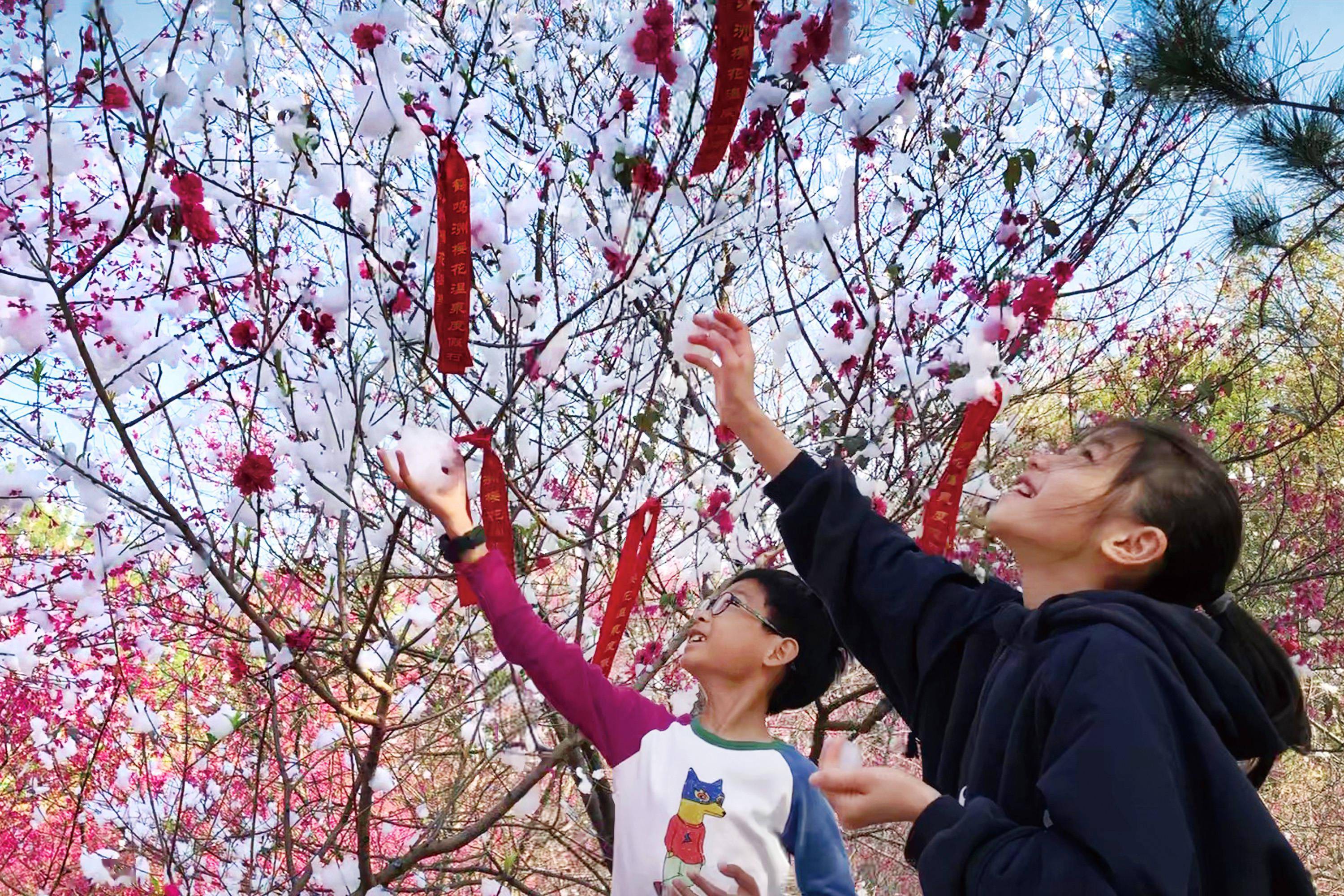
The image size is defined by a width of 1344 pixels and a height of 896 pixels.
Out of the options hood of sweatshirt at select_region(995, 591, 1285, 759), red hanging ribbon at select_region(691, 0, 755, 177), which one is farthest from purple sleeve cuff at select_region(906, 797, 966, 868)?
red hanging ribbon at select_region(691, 0, 755, 177)

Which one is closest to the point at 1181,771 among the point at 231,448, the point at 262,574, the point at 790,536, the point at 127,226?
the point at 790,536

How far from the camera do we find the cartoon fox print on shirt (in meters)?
1.66

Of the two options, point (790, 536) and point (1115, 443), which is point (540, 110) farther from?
point (1115, 443)

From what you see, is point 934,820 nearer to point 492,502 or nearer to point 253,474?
point 492,502

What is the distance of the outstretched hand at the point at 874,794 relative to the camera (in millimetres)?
1013

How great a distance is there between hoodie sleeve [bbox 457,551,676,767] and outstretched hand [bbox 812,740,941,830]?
76 centimetres

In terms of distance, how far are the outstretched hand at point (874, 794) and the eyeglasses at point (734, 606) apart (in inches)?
36.7

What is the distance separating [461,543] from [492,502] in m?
0.37

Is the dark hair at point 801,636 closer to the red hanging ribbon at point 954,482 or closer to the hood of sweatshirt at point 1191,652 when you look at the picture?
the red hanging ribbon at point 954,482

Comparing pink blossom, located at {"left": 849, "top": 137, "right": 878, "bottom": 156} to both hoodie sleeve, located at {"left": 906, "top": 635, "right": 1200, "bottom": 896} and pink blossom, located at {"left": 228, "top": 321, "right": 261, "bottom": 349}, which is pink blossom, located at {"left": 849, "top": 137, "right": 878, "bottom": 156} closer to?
pink blossom, located at {"left": 228, "top": 321, "right": 261, "bottom": 349}

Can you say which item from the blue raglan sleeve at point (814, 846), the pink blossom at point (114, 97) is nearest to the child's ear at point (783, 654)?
the blue raglan sleeve at point (814, 846)

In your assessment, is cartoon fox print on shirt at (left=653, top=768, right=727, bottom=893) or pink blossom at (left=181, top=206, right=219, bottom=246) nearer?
cartoon fox print on shirt at (left=653, top=768, right=727, bottom=893)

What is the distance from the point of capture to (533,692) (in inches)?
116

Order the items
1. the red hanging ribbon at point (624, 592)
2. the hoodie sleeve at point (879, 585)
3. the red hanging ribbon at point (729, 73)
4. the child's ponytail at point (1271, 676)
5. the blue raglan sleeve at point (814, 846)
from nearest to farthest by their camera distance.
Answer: the child's ponytail at point (1271, 676) < the hoodie sleeve at point (879, 585) < the blue raglan sleeve at point (814, 846) < the red hanging ribbon at point (729, 73) < the red hanging ribbon at point (624, 592)
